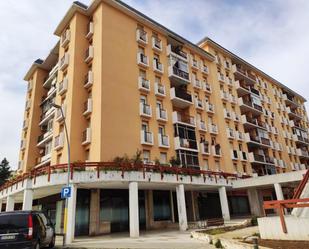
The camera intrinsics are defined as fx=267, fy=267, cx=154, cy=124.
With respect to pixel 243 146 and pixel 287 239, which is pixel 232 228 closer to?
pixel 287 239

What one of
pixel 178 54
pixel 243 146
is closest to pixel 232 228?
pixel 243 146

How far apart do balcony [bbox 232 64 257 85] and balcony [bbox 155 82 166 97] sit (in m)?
19.0

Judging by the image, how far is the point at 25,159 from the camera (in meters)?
35.0

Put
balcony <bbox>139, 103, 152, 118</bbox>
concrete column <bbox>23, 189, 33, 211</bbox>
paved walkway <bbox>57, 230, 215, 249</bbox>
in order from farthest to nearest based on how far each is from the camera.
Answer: balcony <bbox>139, 103, 152, 118</bbox>, concrete column <bbox>23, 189, 33, 211</bbox>, paved walkway <bbox>57, 230, 215, 249</bbox>

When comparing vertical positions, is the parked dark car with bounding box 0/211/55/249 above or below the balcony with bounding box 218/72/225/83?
below

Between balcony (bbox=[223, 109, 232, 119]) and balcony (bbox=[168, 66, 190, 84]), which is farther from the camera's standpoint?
balcony (bbox=[223, 109, 232, 119])

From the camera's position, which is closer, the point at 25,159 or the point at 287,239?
the point at 287,239

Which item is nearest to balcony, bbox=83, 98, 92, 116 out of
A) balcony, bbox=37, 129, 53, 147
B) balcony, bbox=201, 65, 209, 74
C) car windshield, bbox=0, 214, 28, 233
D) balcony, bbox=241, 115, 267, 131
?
balcony, bbox=37, 129, 53, 147

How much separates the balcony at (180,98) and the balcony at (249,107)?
40.1 feet

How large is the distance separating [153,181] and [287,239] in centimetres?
1190

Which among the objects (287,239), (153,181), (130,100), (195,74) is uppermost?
(195,74)

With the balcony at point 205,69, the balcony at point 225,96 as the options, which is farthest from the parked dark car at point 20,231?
the balcony at point 225,96

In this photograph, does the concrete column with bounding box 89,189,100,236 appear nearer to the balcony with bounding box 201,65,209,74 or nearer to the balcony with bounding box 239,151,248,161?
the balcony with bounding box 239,151,248,161

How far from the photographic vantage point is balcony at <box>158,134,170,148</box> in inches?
1107
